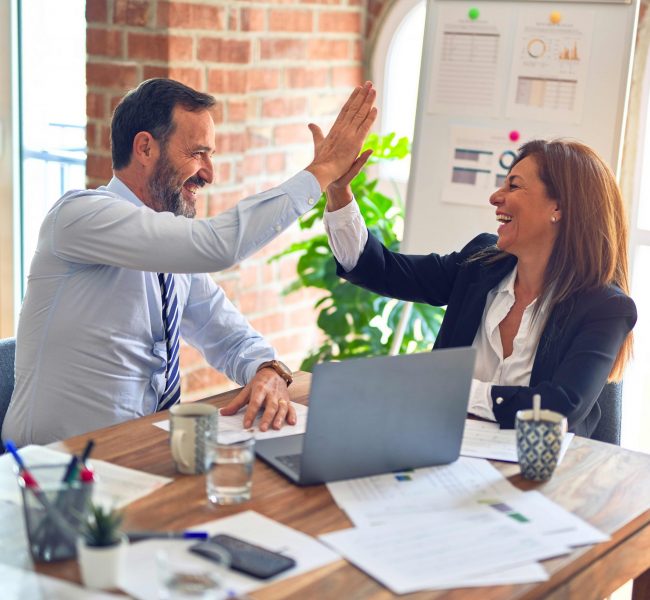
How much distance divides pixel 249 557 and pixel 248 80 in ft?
7.37

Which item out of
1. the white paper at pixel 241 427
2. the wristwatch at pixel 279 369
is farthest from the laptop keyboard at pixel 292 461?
the wristwatch at pixel 279 369

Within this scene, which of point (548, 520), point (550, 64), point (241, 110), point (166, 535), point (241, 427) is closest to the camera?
point (166, 535)

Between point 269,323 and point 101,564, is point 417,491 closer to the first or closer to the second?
point 101,564

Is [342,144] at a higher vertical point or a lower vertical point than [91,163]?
higher

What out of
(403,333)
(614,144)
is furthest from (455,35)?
(403,333)

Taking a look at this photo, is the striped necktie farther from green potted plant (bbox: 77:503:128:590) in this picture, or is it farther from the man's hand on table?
green potted plant (bbox: 77:503:128:590)

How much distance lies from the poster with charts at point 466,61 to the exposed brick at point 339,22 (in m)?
0.70

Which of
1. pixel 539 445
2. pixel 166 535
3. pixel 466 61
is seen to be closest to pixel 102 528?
pixel 166 535

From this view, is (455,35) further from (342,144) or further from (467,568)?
(467,568)

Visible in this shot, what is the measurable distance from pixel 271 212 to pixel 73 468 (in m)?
0.76

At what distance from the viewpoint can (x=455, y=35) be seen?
2998mm

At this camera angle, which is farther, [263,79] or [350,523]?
[263,79]

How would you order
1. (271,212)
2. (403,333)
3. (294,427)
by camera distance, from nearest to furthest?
1. (294,427)
2. (271,212)
3. (403,333)

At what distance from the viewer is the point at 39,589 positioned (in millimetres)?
1189
